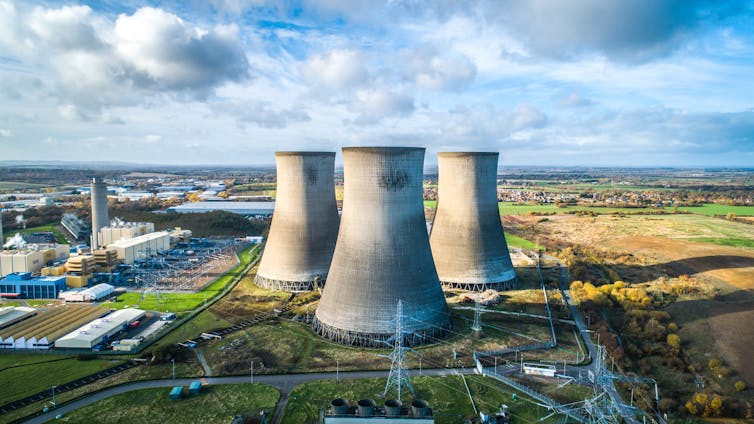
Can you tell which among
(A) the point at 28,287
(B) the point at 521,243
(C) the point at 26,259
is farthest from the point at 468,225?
(C) the point at 26,259

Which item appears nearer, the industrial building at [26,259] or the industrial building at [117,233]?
the industrial building at [26,259]

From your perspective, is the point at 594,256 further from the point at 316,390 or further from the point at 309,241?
the point at 316,390

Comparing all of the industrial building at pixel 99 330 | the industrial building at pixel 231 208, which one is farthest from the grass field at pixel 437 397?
the industrial building at pixel 231 208

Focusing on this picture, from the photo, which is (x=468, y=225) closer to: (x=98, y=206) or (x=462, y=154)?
(x=462, y=154)

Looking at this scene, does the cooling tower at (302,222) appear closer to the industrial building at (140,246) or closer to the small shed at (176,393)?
the small shed at (176,393)

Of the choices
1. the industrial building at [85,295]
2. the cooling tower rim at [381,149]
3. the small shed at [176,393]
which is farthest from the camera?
the industrial building at [85,295]

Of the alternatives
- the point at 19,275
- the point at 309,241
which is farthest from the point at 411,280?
the point at 19,275

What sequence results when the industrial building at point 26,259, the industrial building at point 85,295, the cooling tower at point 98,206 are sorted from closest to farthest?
1. the industrial building at point 85,295
2. the industrial building at point 26,259
3. the cooling tower at point 98,206
